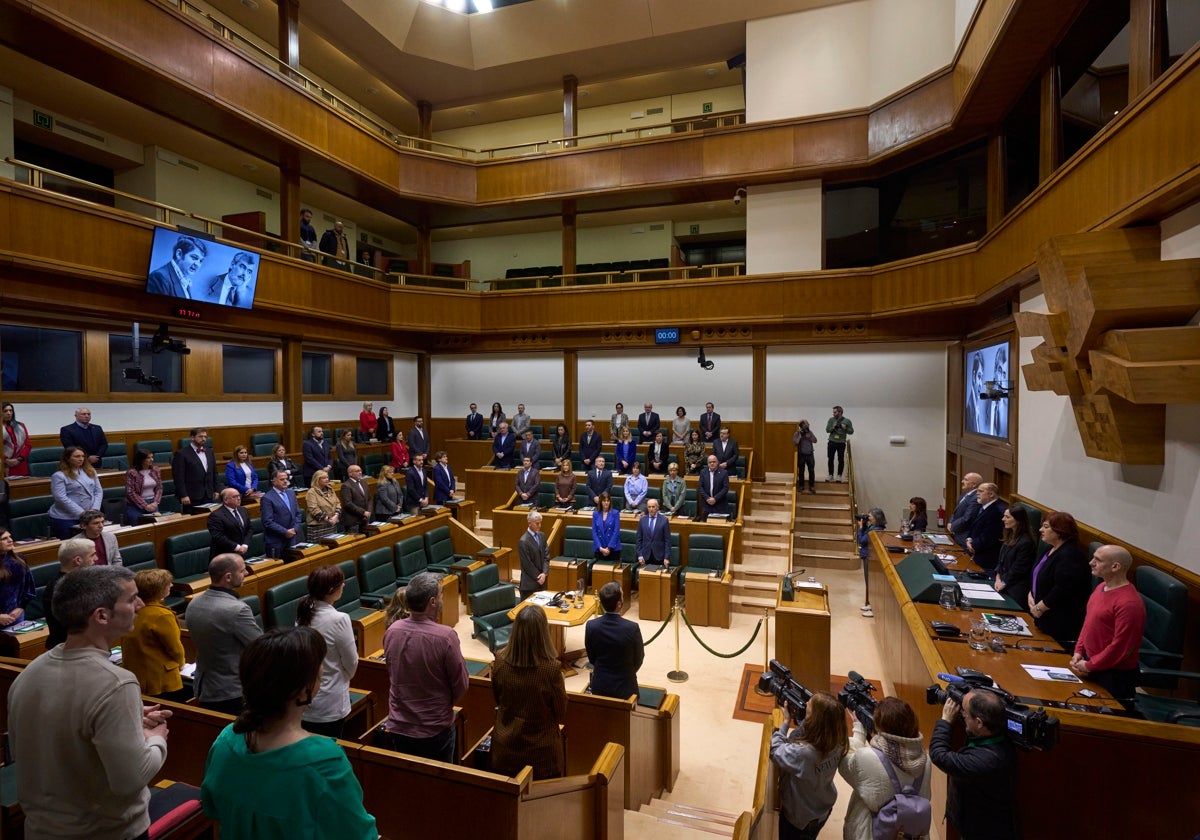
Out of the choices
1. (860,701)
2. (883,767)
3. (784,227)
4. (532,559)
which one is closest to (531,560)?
(532,559)

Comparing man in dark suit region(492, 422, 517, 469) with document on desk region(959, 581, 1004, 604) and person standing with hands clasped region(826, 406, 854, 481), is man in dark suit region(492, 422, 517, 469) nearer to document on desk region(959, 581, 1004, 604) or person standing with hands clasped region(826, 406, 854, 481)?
person standing with hands clasped region(826, 406, 854, 481)

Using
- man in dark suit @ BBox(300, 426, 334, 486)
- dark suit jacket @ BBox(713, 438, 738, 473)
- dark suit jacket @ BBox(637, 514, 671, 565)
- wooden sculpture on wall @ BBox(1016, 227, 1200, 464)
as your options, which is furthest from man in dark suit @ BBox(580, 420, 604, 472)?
wooden sculpture on wall @ BBox(1016, 227, 1200, 464)

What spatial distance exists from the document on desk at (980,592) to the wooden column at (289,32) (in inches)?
489

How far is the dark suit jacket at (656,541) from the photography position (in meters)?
7.61

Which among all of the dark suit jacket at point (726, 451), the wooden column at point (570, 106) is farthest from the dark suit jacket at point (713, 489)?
the wooden column at point (570, 106)

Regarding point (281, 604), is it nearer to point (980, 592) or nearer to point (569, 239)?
point (980, 592)

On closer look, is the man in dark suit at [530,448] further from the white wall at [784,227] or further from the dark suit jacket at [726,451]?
the white wall at [784,227]

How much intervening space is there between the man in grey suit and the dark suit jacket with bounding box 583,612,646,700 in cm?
191

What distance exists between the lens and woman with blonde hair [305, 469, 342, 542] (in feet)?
22.4

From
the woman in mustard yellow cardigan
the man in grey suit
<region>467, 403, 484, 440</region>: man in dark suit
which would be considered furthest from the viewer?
<region>467, 403, 484, 440</region>: man in dark suit

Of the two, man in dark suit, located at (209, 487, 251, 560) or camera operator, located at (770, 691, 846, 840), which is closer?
camera operator, located at (770, 691, 846, 840)

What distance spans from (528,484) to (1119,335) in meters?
7.54

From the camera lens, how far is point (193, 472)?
733 cm

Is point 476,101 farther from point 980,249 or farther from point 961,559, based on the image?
point 961,559
